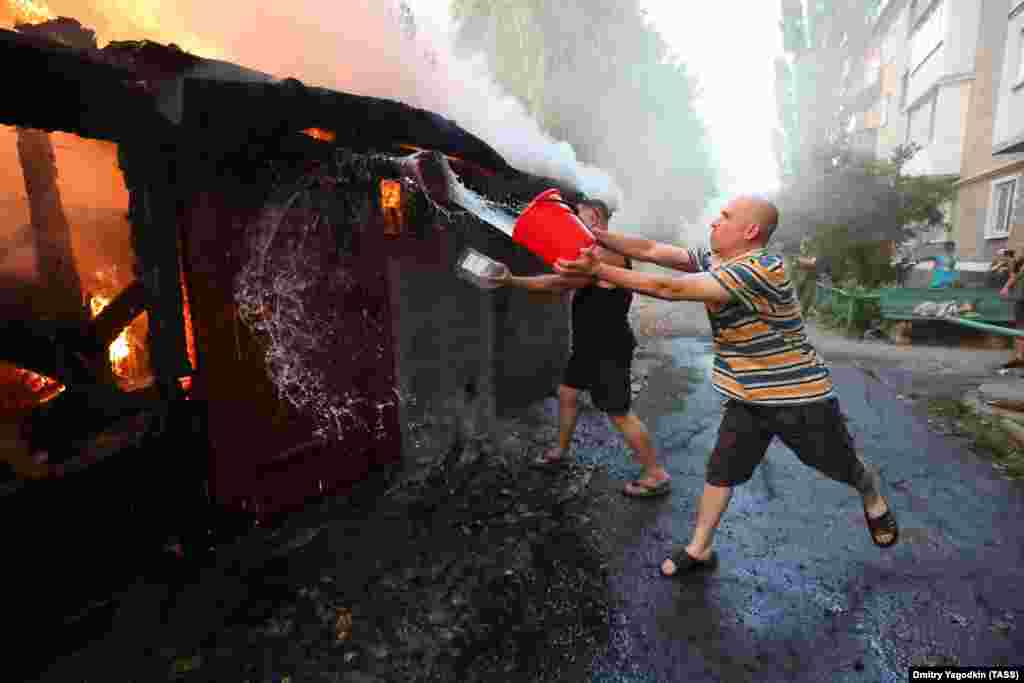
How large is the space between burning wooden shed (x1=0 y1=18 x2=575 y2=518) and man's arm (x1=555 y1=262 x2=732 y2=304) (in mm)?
1395

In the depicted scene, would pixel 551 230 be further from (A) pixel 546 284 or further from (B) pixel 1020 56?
(B) pixel 1020 56

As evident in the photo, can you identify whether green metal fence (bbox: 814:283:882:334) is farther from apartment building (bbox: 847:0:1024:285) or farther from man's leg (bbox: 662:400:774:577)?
man's leg (bbox: 662:400:774:577)

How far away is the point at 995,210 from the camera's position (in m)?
15.4

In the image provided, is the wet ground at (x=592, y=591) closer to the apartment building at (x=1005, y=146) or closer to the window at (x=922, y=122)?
the apartment building at (x=1005, y=146)

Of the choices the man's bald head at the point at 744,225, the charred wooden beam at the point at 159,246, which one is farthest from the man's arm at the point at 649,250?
the charred wooden beam at the point at 159,246

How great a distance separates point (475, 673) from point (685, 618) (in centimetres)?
115

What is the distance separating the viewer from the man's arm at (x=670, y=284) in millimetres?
2283

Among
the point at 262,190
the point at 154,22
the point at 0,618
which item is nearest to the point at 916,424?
the point at 262,190

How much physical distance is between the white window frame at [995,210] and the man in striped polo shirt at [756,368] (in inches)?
670

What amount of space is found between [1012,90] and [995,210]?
389 cm

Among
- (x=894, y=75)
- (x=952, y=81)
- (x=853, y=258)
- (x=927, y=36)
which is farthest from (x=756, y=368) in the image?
(x=894, y=75)

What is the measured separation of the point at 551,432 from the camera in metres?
5.41

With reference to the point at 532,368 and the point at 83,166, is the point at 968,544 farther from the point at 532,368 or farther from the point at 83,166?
the point at 83,166

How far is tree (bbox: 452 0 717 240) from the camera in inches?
560
